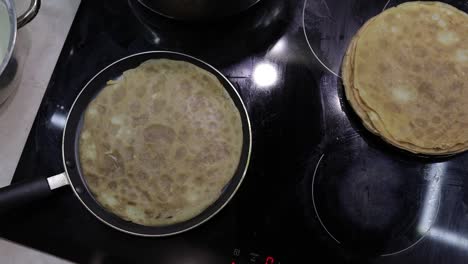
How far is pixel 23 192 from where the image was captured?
34.4 inches

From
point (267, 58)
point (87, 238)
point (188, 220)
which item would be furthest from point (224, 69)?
point (87, 238)

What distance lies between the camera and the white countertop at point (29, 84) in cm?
94

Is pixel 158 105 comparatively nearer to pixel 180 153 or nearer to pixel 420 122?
pixel 180 153

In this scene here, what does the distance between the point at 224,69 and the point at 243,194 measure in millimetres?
293

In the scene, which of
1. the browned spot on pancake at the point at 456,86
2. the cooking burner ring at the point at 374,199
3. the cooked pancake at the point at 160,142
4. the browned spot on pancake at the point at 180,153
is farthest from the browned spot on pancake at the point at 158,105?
the browned spot on pancake at the point at 456,86

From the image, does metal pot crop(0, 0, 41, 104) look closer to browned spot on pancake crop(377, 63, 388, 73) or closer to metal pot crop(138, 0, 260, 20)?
metal pot crop(138, 0, 260, 20)

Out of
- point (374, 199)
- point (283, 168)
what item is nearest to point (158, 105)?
point (283, 168)

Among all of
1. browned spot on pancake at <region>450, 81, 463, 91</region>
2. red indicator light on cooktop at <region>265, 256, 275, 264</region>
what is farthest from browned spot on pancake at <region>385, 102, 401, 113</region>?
red indicator light on cooktop at <region>265, 256, 275, 264</region>

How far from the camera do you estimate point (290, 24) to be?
3.46 feet

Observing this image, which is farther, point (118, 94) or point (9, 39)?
point (118, 94)

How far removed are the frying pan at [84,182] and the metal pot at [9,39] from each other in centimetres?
14

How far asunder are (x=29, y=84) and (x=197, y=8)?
0.44 meters

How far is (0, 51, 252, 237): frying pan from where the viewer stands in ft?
2.89

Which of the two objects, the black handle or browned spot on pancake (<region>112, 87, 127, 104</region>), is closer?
the black handle
